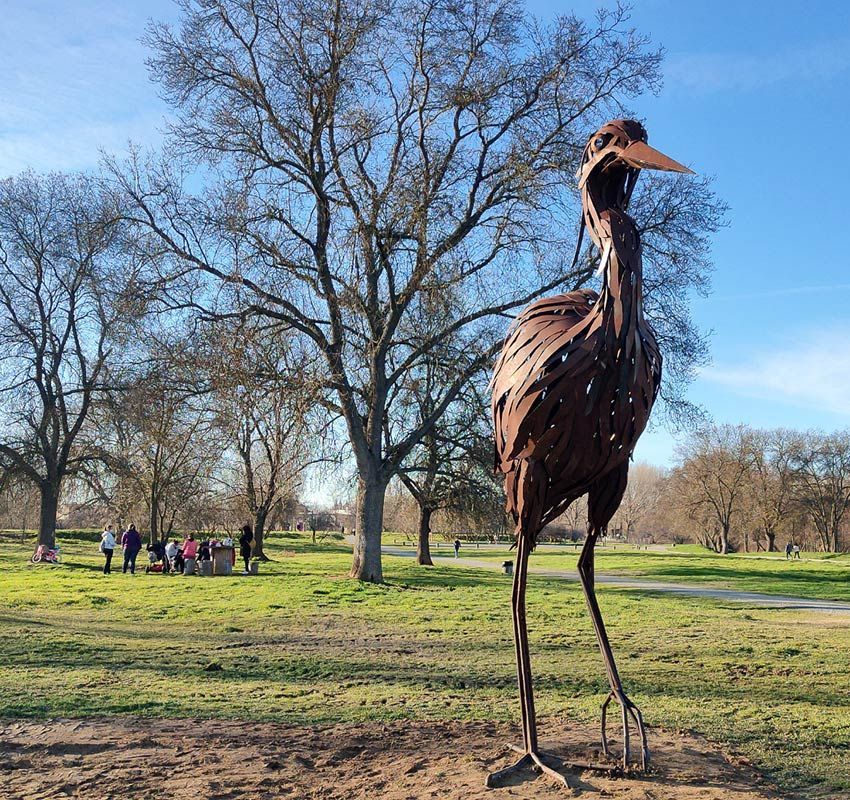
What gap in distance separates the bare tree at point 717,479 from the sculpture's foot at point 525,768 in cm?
6000

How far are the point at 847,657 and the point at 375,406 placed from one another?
40.7 feet

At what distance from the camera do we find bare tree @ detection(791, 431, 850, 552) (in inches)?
2493

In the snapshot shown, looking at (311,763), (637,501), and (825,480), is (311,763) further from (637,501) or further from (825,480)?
(637,501)

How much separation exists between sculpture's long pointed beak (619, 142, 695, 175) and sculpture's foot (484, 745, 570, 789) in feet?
12.7

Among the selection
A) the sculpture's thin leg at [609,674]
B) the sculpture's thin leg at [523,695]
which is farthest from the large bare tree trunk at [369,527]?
the sculpture's thin leg at [523,695]

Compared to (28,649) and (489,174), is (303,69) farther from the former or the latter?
(28,649)

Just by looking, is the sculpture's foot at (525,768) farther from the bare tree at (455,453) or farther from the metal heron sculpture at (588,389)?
the bare tree at (455,453)

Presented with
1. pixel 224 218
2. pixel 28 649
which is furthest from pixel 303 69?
pixel 28 649

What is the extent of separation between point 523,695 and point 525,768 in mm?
468

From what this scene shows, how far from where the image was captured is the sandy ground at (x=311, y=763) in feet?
16.7

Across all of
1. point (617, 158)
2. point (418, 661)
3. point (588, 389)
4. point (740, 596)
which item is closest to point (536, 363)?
point (588, 389)

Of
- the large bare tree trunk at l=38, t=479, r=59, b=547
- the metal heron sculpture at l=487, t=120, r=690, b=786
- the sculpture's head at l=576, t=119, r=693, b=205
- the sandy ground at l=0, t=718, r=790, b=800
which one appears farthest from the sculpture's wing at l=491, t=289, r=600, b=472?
the large bare tree trunk at l=38, t=479, r=59, b=547

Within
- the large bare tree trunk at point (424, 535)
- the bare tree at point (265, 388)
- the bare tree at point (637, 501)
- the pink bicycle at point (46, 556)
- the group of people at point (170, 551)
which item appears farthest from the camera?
the bare tree at point (637, 501)

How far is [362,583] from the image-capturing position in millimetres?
20250
